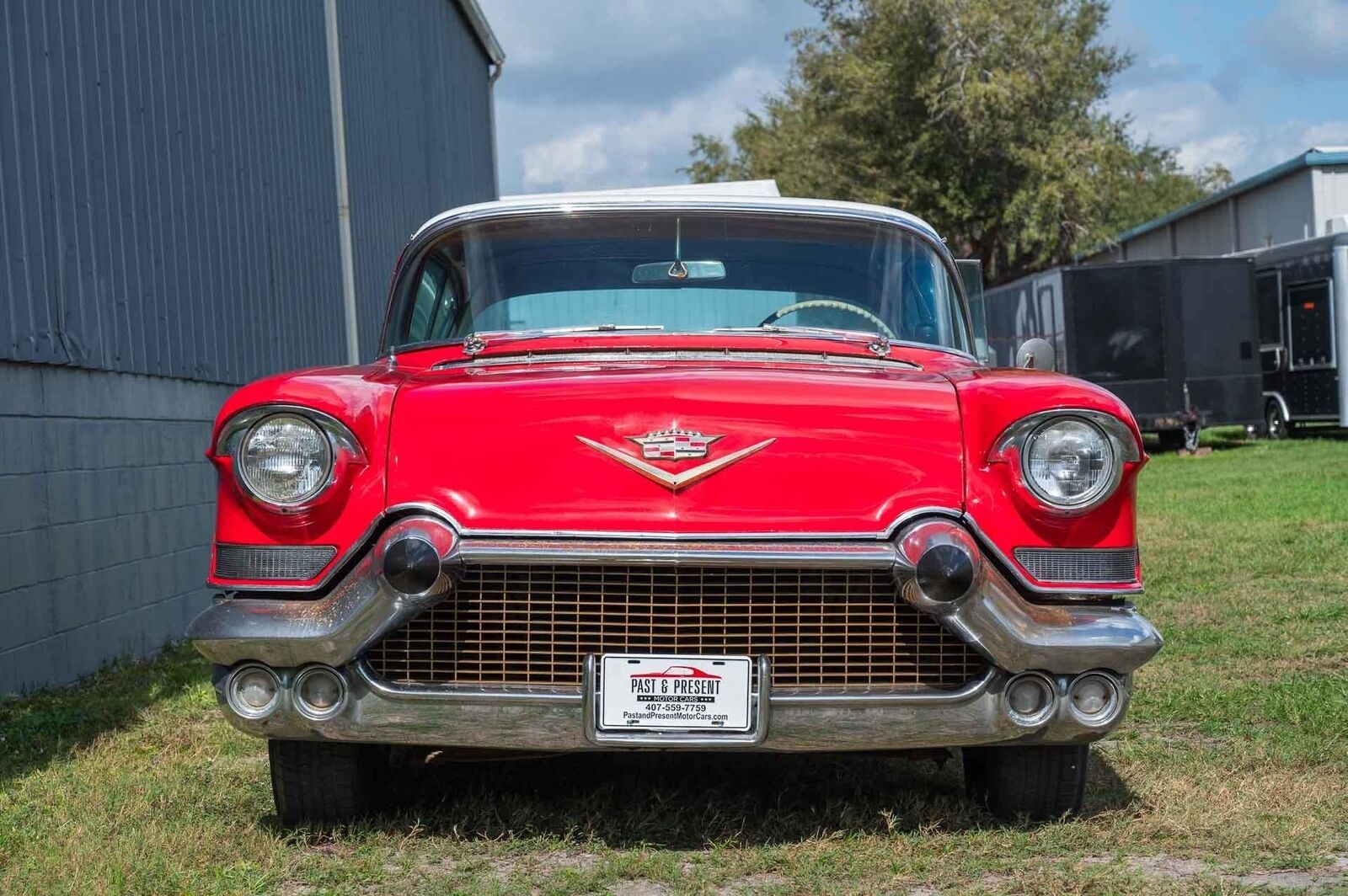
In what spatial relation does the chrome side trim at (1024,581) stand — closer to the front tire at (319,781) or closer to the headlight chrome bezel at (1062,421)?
the headlight chrome bezel at (1062,421)

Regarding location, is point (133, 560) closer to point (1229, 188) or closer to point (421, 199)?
point (421, 199)

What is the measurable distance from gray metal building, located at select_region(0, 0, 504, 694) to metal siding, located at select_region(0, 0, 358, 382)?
0.02 metres

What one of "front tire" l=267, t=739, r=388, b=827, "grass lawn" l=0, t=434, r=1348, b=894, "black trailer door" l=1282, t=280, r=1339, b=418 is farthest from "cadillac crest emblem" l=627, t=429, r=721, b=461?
"black trailer door" l=1282, t=280, r=1339, b=418

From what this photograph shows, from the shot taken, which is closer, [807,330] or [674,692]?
[674,692]

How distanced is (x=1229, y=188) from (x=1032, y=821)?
120ft

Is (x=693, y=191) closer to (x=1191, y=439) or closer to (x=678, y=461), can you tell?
(x=678, y=461)

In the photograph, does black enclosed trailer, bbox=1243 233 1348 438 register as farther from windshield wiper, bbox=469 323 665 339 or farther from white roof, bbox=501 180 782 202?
windshield wiper, bbox=469 323 665 339

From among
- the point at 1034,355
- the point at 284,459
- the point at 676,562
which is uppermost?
the point at 1034,355

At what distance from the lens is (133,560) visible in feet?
25.3

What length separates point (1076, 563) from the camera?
362cm

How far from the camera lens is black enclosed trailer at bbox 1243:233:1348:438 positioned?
70.9 feet

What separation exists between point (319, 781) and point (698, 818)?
3.10 ft

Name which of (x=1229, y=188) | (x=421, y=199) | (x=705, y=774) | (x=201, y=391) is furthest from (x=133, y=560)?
(x=1229, y=188)

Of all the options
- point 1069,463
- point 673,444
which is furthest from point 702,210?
point 1069,463
